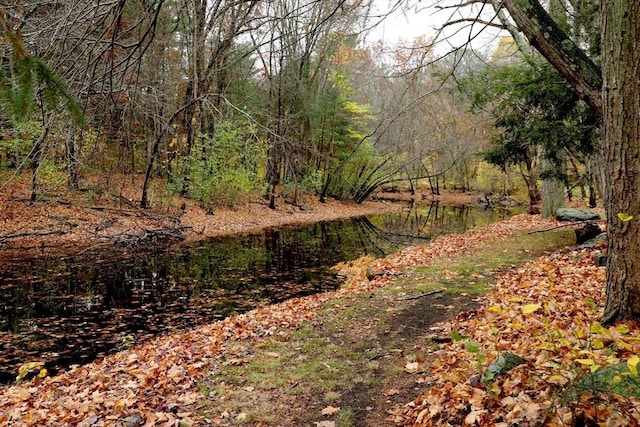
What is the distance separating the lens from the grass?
416cm

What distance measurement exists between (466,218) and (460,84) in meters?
15.6

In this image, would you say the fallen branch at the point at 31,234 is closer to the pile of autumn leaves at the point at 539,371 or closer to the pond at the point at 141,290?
the pond at the point at 141,290

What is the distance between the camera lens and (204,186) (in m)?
21.6

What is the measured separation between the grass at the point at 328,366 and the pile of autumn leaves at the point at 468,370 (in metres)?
0.29

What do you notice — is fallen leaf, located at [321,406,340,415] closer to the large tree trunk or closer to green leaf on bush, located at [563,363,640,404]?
green leaf on bush, located at [563,363,640,404]

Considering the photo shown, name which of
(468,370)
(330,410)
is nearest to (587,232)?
(468,370)

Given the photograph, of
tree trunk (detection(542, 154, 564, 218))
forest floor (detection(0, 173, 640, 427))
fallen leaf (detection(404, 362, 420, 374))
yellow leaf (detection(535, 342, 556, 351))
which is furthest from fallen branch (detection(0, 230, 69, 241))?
tree trunk (detection(542, 154, 564, 218))

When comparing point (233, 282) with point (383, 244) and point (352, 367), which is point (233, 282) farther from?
point (383, 244)

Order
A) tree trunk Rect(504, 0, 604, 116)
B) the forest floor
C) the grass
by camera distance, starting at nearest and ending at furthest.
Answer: the forest floor → the grass → tree trunk Rect(504, 0, 604, 116)

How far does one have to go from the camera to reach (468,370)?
4.08 meters

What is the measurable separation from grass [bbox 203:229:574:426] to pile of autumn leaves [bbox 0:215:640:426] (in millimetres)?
294

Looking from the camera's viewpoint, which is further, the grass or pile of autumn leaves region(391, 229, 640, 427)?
the grass

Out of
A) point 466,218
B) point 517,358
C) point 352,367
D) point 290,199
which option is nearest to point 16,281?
point 352,367

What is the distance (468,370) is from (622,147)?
7.67 ft
